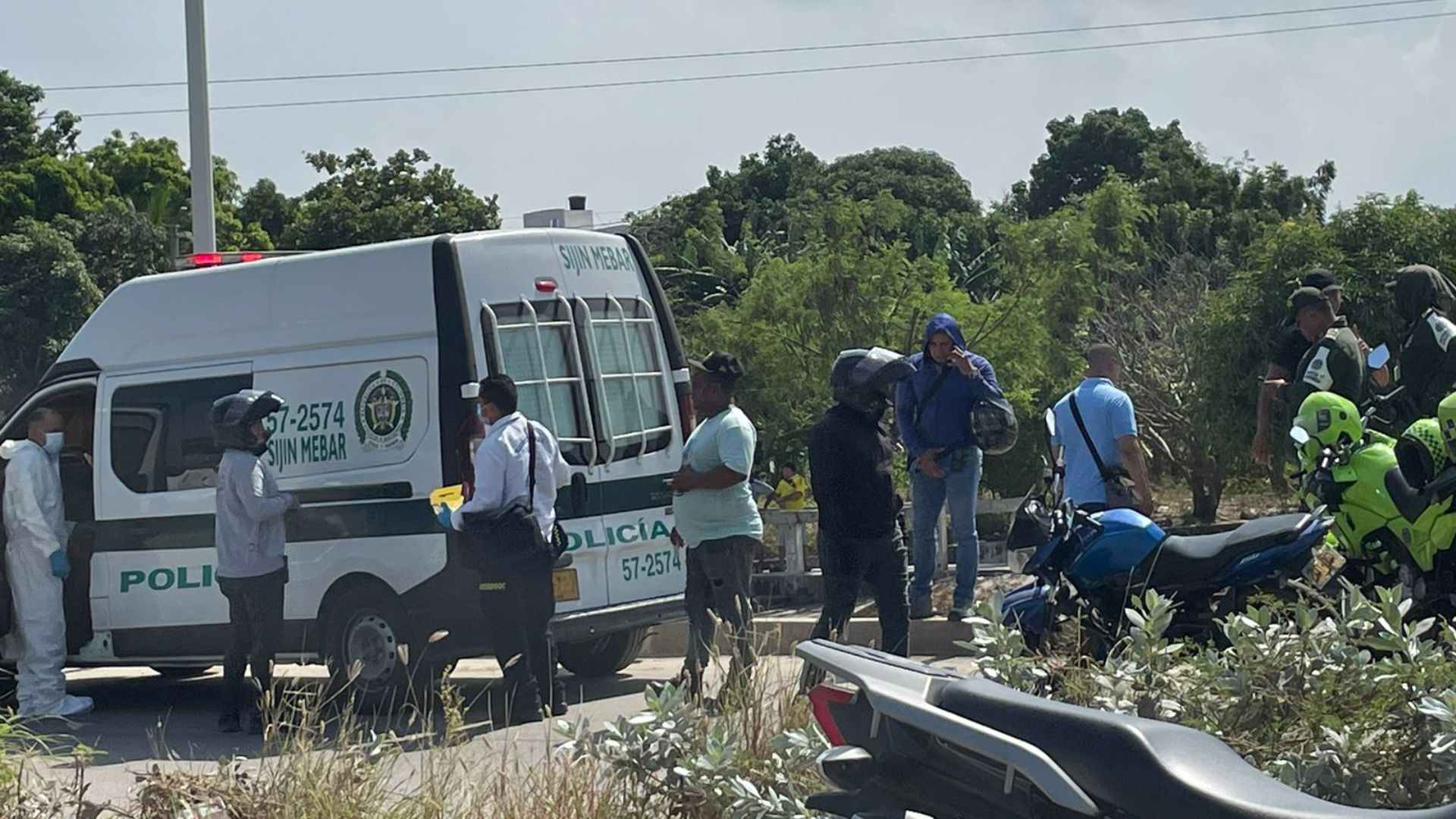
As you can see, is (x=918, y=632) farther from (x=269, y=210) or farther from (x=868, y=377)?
(x=269, y=210)

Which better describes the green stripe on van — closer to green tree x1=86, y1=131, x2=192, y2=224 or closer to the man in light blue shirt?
the man in light blue shirt

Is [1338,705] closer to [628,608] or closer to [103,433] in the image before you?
[628,608]

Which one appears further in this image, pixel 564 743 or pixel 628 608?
pixel 628 608

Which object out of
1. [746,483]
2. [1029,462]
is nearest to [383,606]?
[746,483]

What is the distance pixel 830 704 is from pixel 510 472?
5144 mm

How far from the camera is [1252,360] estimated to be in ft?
47.8

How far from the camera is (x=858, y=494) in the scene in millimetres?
7523

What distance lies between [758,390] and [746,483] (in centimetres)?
944

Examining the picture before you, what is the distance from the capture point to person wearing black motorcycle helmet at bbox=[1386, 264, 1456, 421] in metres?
8.24

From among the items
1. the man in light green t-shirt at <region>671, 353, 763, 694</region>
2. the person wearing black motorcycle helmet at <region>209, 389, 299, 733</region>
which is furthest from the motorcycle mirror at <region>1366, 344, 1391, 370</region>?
the person wearing black motorcycle helmet at <region>209, 389, 299, 733</region>

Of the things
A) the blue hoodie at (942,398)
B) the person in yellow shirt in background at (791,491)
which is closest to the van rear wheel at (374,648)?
the blue hoodie at (942,398)

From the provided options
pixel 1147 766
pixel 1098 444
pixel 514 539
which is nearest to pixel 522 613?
pixel 514 539

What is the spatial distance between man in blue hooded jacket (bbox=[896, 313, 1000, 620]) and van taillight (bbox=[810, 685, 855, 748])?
20.4 ft

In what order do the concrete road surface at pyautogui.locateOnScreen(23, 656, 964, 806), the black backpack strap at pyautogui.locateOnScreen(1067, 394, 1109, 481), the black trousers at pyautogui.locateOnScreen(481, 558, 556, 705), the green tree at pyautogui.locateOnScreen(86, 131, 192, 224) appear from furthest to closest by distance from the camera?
the green tree at pyautogui.locateOnScreen(86, 131, 192, 224), the black backpack strap at pyautogui.locateOnScreen(1067, 394, 1109, 481), the black trousers at pyautogui.locateOnScreen(481, 558, 556, 705), the concrete road surface at pyautogui.locateOnScreen(23, 656, 964, 806)
